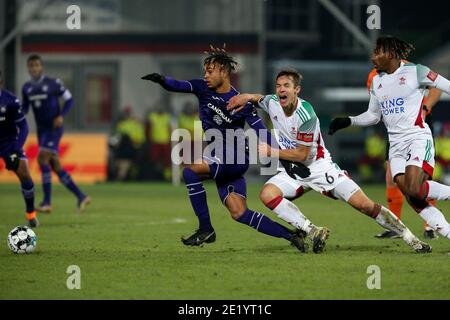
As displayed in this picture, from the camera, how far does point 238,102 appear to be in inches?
409

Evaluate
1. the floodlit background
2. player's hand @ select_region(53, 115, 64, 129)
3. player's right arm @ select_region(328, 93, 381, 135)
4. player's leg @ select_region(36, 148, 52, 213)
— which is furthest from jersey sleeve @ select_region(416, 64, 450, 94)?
the floodlit background

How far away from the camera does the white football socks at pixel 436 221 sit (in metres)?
10.2

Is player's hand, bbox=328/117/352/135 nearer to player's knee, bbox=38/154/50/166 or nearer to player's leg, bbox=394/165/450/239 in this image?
player's leg, bbox=394/165/450/239

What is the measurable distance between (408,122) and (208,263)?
8.23 feet

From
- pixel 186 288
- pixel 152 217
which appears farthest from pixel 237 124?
pixel 152 217

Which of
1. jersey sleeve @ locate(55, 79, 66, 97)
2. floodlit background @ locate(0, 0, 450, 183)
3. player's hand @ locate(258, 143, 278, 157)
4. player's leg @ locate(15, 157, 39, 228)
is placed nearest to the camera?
player's hand @ locate(258, 143, 278, 157)

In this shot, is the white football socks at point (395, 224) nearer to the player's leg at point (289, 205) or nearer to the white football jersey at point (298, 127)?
the player's leg at point (289, 205)

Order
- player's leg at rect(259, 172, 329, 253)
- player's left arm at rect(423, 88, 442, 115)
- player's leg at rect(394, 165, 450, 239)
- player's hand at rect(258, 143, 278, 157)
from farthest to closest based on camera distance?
player's left arm at rect(423, 88, 442, 115) < player's leg at rect(259, 172, 329, 253) < player's leg at rect(394, 165, 450, 239) < player's hand at rect(258, 143, 278, 157)

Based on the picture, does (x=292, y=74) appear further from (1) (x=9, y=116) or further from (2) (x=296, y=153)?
(1) (x=9, y=116)

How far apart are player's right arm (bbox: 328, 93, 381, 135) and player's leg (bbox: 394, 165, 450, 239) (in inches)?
29.1

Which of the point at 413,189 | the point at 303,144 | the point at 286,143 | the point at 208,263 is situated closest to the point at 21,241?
the point at 208,263

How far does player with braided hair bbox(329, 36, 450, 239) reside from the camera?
10383 millimetres

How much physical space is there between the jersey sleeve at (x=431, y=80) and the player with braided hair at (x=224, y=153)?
167cm

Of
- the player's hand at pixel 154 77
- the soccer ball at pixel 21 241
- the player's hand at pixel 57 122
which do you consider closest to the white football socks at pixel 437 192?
the player's hand at pixel 154 77
